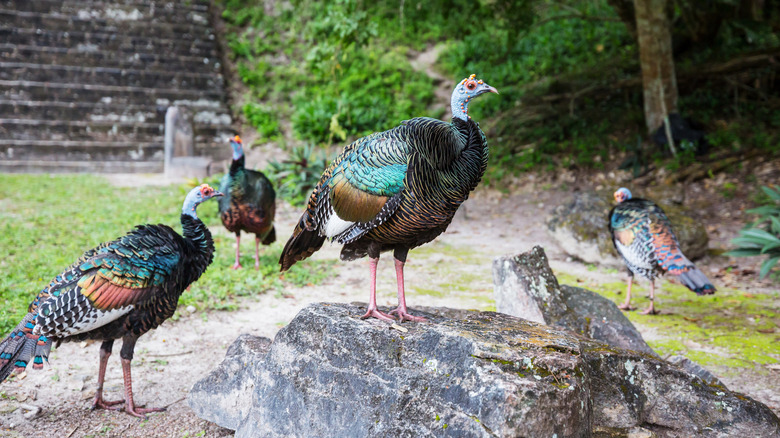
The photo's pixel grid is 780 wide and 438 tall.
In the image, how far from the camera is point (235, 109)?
A: 1633 cm

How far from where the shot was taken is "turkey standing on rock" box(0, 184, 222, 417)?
3.86m

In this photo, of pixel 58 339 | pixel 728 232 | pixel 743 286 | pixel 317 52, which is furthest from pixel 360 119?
pixel 58 339

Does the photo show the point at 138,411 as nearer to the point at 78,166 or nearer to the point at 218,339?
the point at 218,339

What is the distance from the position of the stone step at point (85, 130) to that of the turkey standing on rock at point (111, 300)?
11143mm

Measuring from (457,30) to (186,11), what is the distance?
9.08 meters

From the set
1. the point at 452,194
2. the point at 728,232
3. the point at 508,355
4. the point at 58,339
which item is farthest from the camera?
the point at 728,232

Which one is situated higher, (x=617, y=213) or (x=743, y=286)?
(x=617, y=213)

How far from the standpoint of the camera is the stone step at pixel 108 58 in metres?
15.1

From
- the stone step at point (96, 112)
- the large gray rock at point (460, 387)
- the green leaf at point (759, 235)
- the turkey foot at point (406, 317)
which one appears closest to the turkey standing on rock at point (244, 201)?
the large gray rock at point (460, 387)

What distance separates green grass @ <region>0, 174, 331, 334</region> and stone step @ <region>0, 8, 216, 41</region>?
556cm

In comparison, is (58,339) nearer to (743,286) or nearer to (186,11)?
(743,286)

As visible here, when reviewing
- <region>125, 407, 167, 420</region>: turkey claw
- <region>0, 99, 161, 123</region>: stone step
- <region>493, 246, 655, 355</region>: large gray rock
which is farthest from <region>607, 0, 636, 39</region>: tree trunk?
<region>0, 99, 161, 123</region>: stone step

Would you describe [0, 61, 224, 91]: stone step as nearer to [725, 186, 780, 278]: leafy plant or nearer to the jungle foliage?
the jungle foliage

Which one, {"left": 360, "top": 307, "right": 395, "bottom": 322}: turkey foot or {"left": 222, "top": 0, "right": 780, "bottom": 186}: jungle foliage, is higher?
{"left": 222, "top": 0, "right": 780, "bottom": 186}: jungle foliage
